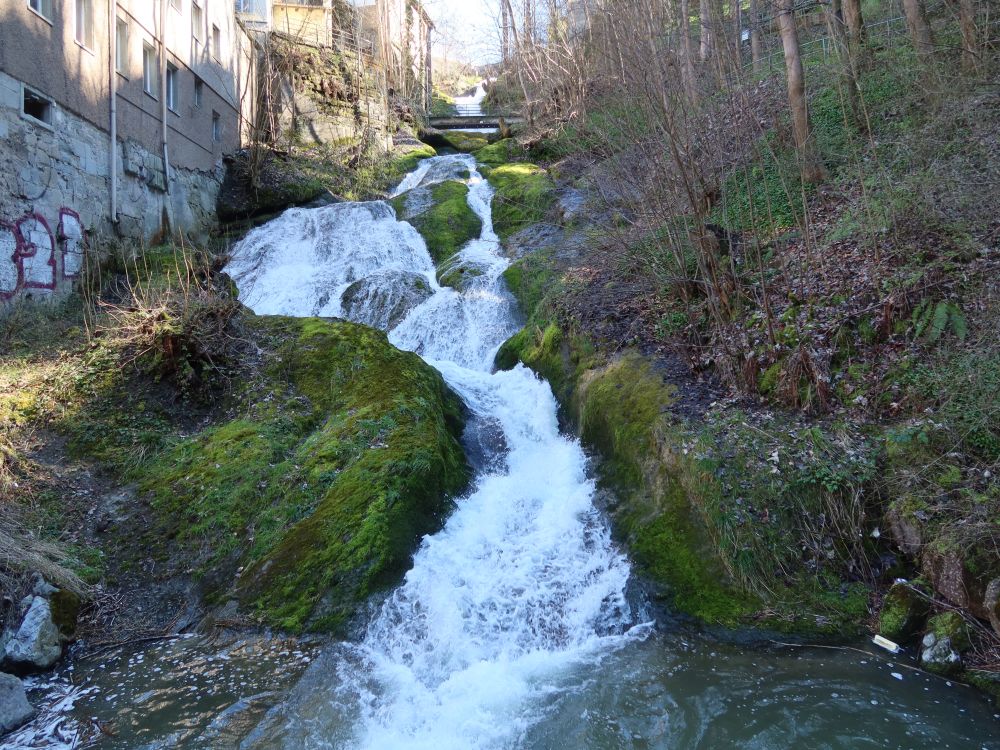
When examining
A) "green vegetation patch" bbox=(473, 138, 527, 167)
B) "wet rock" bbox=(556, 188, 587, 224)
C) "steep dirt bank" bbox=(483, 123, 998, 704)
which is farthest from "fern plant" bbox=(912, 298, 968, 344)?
"green vegetation patch" bbox=(473, 138, 527, 167)

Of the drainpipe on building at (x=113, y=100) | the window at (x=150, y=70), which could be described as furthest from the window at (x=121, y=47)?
the window at (x=150, y=70)

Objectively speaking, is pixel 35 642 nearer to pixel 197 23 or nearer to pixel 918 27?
pixel 918 27

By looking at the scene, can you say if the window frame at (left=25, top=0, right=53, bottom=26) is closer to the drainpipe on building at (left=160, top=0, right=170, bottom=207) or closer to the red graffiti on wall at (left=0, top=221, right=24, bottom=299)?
the red graffiti on wall at (left=0, top=221, right=24, bottom=299)

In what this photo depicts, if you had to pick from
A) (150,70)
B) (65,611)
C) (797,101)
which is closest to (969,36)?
(797,101)

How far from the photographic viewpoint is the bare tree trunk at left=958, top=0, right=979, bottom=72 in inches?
310

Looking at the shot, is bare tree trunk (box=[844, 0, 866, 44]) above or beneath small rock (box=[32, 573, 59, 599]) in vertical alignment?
above

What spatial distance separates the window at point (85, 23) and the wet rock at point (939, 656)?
16.2 meters

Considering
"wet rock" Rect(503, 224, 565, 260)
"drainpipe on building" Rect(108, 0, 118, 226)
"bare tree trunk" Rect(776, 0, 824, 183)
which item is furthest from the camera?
"wet rock" Rect(503, 224, 565, 260)

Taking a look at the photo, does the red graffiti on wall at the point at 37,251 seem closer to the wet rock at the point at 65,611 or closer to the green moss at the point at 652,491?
the wet rock at the point at 65,611

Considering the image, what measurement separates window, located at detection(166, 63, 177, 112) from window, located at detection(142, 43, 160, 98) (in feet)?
2.34

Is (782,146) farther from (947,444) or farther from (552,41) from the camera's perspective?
(552,41)

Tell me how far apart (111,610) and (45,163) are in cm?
939

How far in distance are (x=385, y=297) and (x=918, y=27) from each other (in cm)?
1051

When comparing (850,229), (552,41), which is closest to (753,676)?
(850,229)
